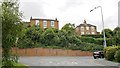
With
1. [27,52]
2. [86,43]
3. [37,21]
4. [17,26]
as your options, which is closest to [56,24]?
[37,21]

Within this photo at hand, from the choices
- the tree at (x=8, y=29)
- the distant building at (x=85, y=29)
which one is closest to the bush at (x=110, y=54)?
the tree at (x=8, y=29)

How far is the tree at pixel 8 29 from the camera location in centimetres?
2048

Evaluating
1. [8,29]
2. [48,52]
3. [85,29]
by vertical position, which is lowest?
[48,52]

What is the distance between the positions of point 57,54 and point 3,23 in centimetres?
4306

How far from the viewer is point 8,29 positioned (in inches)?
818

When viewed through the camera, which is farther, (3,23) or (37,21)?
(37,21)

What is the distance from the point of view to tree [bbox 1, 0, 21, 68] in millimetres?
20484

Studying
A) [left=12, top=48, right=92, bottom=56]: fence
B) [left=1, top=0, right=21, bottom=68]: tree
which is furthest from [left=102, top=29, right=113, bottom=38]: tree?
Result: [left=1, top=0, right=21, bottom=68]: tree

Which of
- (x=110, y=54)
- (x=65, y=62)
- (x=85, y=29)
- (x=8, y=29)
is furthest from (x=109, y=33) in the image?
(x=8, y=29)

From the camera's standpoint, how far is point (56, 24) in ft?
333

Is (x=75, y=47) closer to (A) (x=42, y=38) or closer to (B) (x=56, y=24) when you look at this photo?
(A) (x=42, y=38)

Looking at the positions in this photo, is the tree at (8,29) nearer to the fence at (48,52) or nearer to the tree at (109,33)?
the fence at (48,52)

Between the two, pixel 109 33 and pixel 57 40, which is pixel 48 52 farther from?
pixel 109 33

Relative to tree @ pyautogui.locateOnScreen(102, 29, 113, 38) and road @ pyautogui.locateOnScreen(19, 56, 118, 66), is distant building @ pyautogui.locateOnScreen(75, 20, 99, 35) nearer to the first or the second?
tree @ pyautogui.locateOnScreen(102, 29, 113, 38)
